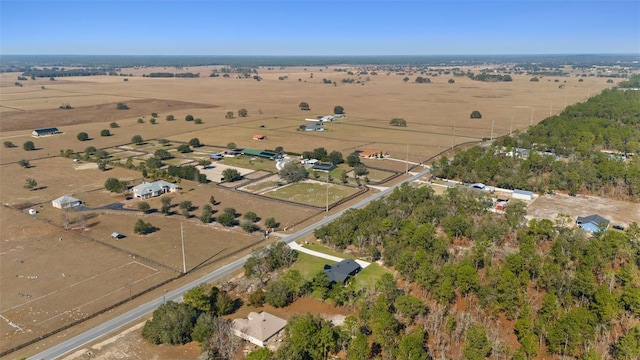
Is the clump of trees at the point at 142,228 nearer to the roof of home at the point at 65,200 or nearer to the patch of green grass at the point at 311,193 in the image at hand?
the roof of home at the point at 65,200

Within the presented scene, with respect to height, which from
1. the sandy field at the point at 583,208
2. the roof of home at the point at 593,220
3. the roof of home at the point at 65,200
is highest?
the roof of home at the point at 65,200

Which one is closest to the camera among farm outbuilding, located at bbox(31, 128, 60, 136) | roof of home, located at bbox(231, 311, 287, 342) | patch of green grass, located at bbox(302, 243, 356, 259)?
roof of home, located at bbox(231, 311, 287, 342)

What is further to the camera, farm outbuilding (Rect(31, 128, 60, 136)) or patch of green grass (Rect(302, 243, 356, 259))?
farm outbuilding (Rect(31, 128, 60, 136))

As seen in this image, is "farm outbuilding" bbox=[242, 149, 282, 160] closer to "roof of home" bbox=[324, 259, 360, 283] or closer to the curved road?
the curved road

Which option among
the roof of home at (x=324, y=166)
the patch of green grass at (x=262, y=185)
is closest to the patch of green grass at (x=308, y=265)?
the patch of green grass at (x=262, y=185)

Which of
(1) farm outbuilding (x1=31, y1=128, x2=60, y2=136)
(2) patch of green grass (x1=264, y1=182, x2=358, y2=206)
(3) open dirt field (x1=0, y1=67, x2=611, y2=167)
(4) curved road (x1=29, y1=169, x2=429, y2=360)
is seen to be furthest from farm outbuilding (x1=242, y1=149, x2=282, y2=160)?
(1) farm outbuilding (x1=31, y1=128, x2=60, y2=136)

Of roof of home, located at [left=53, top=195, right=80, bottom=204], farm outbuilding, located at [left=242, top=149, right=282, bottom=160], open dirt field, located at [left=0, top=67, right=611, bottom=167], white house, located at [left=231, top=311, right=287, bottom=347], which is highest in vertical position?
open dirt field, located at [left=0, top=67, right=611, bottom=167]

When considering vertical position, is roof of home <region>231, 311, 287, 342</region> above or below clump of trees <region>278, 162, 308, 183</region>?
below
